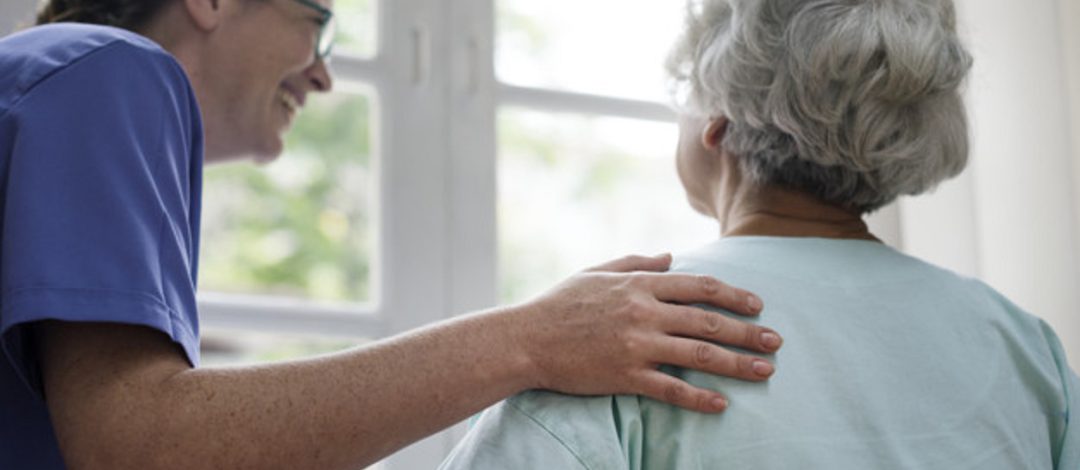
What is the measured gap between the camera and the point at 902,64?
5.23ft

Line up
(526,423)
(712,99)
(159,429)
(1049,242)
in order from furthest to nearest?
(1049,242) → (712,99) → (526,423) → (159,429)

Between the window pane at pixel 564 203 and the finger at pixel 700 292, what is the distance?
4630 millimetres

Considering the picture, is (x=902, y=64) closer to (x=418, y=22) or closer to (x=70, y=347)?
(x=70, y=347)

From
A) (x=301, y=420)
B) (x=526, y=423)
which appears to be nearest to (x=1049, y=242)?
(x=526, y=423)

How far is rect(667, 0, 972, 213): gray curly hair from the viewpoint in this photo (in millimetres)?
1597

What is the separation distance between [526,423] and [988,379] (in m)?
0.51

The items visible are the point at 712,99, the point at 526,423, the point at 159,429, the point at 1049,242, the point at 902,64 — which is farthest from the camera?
the point at 1049,242

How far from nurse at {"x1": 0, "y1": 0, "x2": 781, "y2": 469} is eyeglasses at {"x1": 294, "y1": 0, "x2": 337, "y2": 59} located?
0.55 meters

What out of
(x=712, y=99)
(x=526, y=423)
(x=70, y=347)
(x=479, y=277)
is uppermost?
(x=712, y=99)

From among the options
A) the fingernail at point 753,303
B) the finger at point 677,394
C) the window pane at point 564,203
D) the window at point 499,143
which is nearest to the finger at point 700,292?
the fingernail at point 753,303

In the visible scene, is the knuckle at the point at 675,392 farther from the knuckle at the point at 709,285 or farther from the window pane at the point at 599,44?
the window pane at the point at 599,44

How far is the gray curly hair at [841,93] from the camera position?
1597 mm

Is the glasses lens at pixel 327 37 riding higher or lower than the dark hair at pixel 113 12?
lower

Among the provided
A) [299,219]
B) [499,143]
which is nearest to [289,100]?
[499,143]
